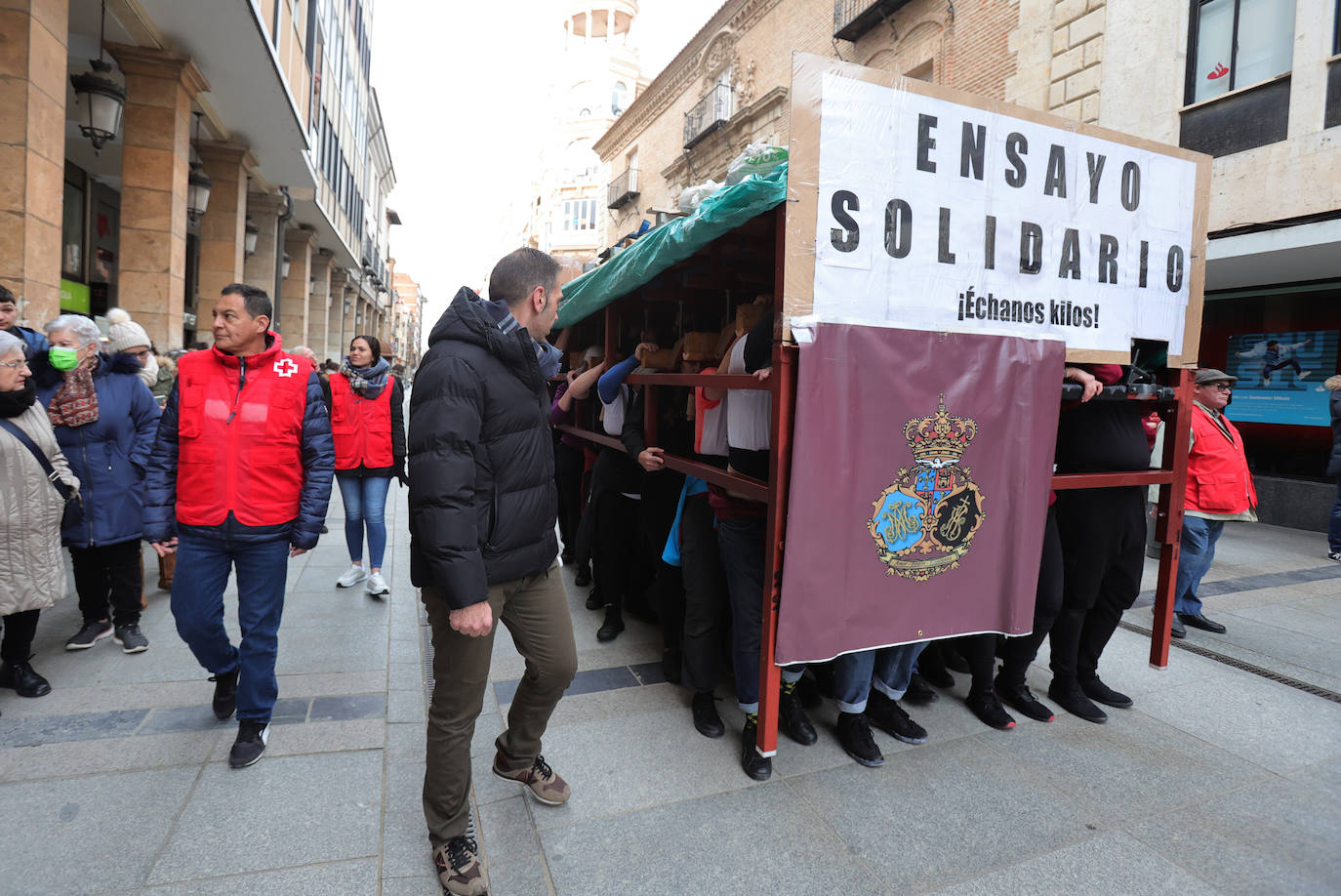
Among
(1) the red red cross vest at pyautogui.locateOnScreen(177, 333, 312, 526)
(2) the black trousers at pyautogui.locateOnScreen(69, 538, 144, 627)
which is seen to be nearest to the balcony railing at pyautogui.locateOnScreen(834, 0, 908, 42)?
(1) the red red cross vest at pyautogui.locateOnScreen(177, 333, 312, 526)

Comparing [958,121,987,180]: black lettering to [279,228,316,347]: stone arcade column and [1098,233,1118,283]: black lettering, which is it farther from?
[279,228,316,347]: stone arcade column

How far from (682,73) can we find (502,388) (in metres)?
24.5

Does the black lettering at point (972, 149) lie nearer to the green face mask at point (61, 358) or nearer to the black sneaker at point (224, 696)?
the black sneaker at point (224, 696)

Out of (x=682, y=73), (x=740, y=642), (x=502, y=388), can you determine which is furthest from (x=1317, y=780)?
(x=682, y=73)

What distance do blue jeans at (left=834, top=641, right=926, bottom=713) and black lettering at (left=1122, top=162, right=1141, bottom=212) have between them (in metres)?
2.31

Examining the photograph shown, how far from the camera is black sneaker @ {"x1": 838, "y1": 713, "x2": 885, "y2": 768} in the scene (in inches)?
125

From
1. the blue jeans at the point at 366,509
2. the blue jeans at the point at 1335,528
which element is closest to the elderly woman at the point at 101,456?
the blue jeans at the point at 366,509

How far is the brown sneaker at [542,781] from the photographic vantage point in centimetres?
277

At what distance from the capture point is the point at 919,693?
387cm

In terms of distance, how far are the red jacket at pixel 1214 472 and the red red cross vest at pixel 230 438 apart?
5958mm

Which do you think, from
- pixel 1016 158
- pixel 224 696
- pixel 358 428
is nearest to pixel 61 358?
pixel 358 428

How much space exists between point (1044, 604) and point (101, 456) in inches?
209

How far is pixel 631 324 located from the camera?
6449 millimetres

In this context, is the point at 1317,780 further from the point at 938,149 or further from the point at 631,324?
the point at 631,324
